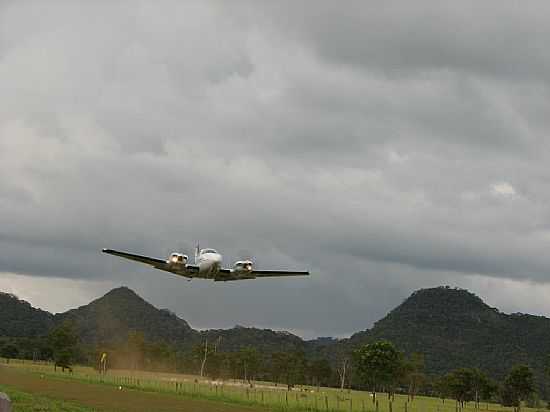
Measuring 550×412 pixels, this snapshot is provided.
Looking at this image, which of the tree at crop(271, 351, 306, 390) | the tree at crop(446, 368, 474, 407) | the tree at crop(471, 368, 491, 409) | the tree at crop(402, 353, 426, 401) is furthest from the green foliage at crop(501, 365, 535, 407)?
the tree at crop(271, 351, 306, 390)

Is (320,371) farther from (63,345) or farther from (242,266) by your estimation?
(242,266)

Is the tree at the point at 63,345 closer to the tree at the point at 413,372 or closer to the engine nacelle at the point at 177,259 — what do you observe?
the tree at the point at 413,372

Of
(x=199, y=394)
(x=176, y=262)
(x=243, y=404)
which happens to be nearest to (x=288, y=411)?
(x=243, y=404)

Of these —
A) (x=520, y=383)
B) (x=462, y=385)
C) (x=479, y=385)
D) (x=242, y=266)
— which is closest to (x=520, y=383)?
(x=520, y=383)

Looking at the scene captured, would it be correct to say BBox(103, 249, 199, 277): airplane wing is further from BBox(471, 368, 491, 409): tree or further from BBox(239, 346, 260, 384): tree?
BBox(239, 346, 260, 384): tree

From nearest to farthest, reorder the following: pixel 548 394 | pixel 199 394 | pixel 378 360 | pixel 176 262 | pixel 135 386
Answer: pixel 176 262, pixel 199 394, pixel 135 386, pixel 378 360, pixel 548 394

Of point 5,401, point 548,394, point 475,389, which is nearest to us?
point 5,401

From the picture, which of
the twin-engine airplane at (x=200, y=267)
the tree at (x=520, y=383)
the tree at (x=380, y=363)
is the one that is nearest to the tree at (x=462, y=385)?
the tree at (x=520, y=383)

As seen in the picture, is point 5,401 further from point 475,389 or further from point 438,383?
point 438,383

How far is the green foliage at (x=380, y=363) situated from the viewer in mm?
129750

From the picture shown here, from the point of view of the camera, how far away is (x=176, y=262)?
2484 inches

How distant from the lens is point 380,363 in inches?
5098

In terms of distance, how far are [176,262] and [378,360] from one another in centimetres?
7645

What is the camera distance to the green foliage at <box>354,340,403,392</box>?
129750mm
